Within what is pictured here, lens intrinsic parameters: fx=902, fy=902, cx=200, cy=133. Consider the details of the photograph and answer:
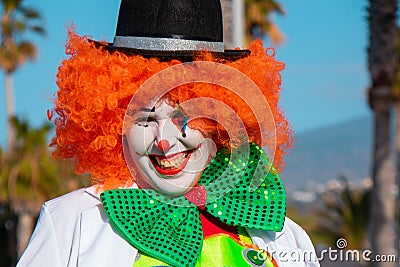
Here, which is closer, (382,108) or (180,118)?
(180,118)

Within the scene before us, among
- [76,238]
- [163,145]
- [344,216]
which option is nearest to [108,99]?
[163,145]

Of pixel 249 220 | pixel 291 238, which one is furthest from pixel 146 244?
pixel 291 238

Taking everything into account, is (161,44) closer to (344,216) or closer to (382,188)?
(382,188)

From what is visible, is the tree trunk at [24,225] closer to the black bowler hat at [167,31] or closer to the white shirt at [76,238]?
the white shirt at [76,238]

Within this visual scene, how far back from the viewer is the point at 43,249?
3.53 metres

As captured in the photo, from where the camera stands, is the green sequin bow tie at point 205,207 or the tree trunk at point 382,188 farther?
the tree trunk at point 382,188

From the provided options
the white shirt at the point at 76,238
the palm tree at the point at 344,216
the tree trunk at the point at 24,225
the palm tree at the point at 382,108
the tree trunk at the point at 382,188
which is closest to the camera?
the white shirt at the point at 76,238

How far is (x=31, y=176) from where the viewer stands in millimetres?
19578

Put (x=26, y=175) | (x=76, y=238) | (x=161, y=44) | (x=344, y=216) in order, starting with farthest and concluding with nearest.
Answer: (x=26, y=175), (x=344, y=216), (x=161, y=44), (x=76, y=238)

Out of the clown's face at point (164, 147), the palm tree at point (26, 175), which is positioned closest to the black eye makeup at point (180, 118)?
the clown's face at point (164, 147)

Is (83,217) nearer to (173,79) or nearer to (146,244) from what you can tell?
(146,244)

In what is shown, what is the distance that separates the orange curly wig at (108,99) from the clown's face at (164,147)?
61 mm

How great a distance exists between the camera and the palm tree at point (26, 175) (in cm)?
1959

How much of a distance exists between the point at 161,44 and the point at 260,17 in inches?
722
